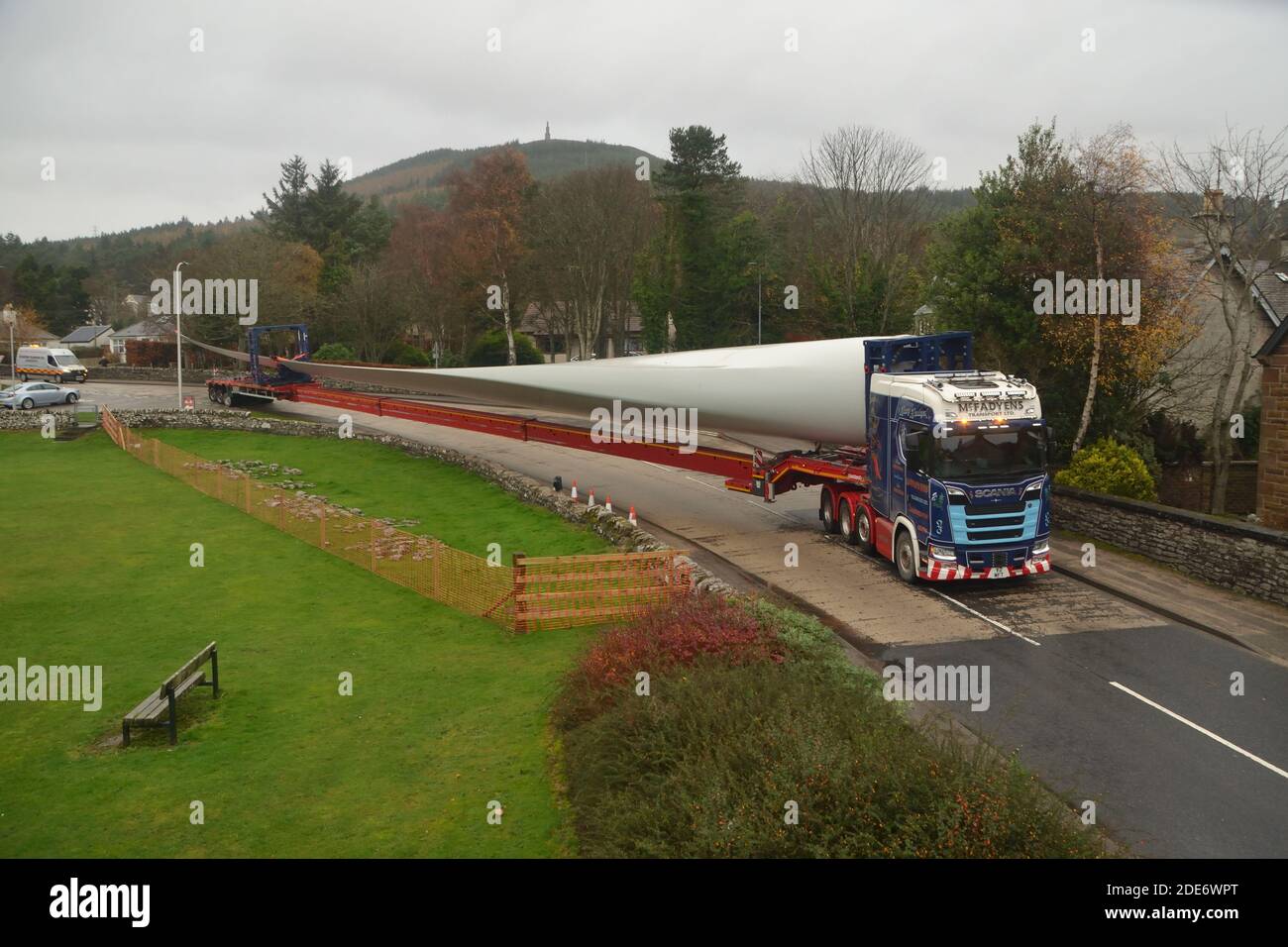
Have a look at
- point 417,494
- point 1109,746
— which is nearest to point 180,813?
point 1109,746

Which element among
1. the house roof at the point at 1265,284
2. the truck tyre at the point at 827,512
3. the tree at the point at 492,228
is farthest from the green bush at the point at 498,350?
the truck tyre at the point at 827,512

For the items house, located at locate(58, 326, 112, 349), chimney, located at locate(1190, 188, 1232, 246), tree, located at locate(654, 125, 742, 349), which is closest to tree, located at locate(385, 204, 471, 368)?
tree, located at locate(654, 125, 742, 349)

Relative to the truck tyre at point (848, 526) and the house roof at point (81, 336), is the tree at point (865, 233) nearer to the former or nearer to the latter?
the truck tyre at point (848, 526)

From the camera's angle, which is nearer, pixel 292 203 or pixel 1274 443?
pixel 1274 443

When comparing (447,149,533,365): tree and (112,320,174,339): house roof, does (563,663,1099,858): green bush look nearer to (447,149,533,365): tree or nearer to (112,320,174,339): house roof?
(447,149,533,365): tree

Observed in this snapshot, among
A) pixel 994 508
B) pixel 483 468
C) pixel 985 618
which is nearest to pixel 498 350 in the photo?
pixel 483 468

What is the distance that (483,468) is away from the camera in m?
31.3

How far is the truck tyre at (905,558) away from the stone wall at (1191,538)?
5.94 meters

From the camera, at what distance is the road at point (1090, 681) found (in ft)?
32.1

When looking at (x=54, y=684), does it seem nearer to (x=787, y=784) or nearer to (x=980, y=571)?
(x=787, y=784)

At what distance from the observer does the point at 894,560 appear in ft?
62.2

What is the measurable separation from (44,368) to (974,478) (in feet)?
207

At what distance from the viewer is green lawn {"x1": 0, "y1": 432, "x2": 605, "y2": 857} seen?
30.3 feet

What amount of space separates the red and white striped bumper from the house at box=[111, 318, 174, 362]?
6839 centimetres
